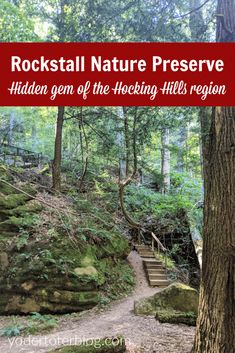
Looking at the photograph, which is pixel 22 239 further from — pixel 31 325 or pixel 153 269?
pixel 153 269

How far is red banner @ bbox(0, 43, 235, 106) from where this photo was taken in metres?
4.29

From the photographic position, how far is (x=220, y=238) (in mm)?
3342

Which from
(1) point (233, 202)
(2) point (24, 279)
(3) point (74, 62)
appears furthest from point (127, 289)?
(3) point (74, 62)

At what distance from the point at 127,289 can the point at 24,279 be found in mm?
3110

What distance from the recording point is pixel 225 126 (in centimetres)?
344

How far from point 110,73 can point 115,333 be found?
443 cm

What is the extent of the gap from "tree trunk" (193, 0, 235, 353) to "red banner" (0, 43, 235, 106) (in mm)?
751

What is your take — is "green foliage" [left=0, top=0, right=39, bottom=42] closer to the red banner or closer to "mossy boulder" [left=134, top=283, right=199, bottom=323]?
the red banner

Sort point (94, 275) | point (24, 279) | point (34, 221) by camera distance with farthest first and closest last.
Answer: point (34, 221), point (94, 275), point (24, 279)

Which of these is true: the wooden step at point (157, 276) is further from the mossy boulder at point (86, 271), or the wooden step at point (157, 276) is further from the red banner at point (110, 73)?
the red banner at point (110, 73)

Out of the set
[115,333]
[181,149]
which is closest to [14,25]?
[181,149]

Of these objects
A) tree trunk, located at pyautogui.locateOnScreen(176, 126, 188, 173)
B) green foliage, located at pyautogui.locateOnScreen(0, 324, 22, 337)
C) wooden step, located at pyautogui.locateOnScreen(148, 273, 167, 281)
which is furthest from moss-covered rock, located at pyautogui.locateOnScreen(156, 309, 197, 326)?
tree trunk, located at pyautogui.locateOnScreen(176, 126, 188, 173)

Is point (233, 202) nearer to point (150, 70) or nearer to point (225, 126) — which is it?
point (225, 126)

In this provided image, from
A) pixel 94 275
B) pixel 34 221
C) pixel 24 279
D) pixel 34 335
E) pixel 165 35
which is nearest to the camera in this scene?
pixel 34 335
